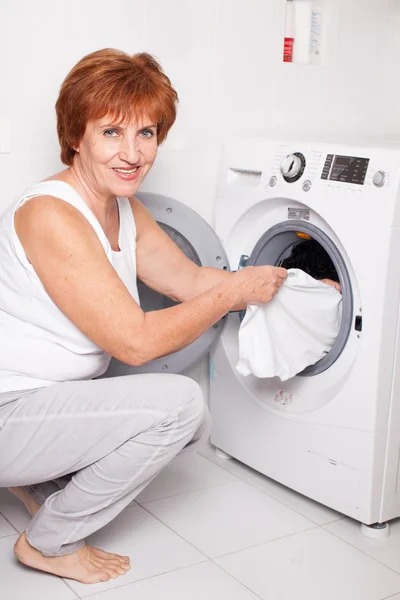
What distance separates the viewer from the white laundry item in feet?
6.30

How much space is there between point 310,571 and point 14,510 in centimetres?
79

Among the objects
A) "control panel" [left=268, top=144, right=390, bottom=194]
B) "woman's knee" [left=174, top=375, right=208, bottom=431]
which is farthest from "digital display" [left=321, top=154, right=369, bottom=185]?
"woman's knee" [left=174, top=375, right=208, bottom=431]

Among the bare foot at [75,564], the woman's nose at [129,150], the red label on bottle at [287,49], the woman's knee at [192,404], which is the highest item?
the red label on bottle at [287,49]

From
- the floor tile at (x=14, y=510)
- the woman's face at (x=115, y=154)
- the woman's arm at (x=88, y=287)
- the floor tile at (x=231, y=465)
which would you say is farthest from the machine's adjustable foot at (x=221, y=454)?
the woman's face at (x=115, y=154)

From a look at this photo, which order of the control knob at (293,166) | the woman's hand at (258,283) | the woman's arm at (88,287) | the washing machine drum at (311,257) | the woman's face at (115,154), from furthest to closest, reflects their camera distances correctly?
the control knob at (293,166) < the washing machine drum at (311,257) < the woman's hand at (258,283) < the woman's face at (115,154) < the woman's arm at (88,287)

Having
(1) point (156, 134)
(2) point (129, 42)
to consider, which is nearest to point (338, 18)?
(2) point (129, 42)

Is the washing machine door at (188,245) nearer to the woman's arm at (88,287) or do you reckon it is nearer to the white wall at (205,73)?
the white wall at (205,73)

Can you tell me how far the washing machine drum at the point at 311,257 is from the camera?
1905 millimetres

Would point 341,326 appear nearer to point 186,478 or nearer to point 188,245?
point 188,245

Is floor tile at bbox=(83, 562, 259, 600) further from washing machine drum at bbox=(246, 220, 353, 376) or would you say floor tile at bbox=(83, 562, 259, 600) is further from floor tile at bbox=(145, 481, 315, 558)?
washing machine drum at bbox=(246, 220, 353, 376)

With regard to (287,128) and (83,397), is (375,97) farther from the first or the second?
(83,397)

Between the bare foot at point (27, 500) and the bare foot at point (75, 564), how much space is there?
0.36 feet

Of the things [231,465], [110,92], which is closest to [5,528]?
[231,465]

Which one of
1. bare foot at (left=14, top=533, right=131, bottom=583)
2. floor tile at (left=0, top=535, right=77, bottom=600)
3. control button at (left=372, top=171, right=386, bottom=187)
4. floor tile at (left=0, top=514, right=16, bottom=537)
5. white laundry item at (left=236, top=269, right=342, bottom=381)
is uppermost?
control button at (left=372, top=171, right=386, bottom=187)
